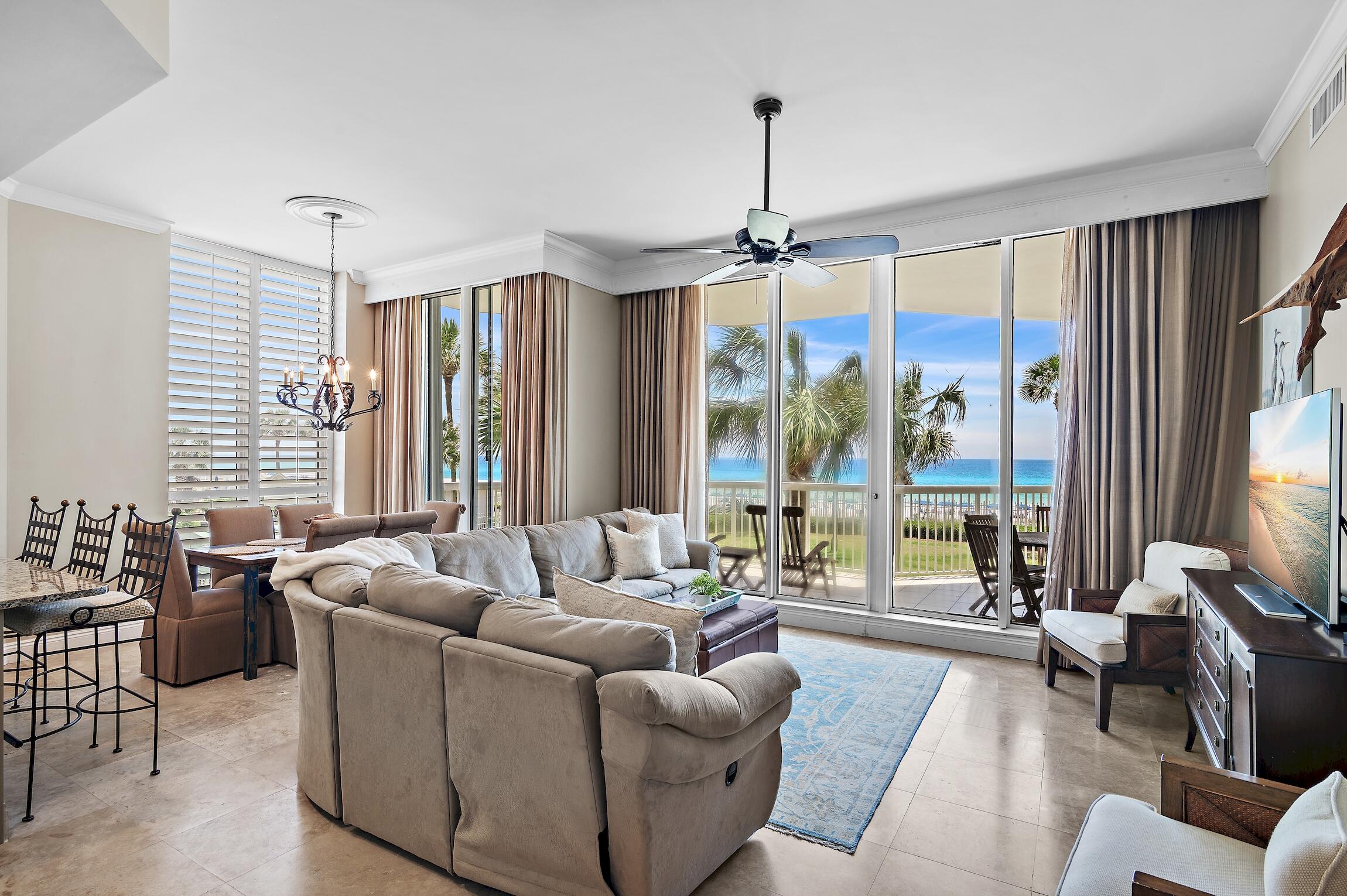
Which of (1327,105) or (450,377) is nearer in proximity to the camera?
(1327,105)

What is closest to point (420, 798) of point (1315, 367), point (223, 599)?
point (223, 599)

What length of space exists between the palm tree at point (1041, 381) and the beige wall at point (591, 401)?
3.23 meters

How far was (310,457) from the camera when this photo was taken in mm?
6379

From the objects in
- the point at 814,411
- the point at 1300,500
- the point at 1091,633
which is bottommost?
the point at 1091,633

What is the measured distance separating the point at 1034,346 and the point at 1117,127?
145cm

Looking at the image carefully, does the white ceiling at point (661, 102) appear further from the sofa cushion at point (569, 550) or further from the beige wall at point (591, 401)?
the sofa cushion at point (569, 550)

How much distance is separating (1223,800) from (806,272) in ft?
9.07

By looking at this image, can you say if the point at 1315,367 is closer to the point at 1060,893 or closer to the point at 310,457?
the point at 1060,893

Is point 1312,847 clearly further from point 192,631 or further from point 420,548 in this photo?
point 192,631

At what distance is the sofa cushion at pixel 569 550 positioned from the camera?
15.1ft

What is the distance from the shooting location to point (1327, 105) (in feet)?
9.54

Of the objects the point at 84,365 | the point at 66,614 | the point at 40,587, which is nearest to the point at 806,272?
the point at 40,587

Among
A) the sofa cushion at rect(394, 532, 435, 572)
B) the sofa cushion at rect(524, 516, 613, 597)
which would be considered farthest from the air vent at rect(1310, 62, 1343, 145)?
the sofa cushion at rect(394, 532, 435, 572)

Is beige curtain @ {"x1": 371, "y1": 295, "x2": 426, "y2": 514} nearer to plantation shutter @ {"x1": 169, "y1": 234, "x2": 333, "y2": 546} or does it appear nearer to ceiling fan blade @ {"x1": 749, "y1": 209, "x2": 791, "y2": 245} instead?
plantation shutter @ {"x1": 169, "y1": 234, "x2": 333, "y2": 546}
